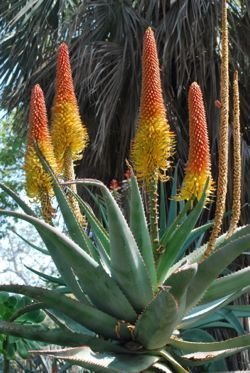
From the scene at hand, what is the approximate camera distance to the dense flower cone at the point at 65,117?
2301 mm

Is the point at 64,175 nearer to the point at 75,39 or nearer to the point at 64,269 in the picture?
the point at 64,269

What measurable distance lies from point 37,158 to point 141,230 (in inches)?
16.3

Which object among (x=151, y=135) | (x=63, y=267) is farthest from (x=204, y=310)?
(x=151, y=135)

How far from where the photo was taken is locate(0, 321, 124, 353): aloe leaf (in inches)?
77.1

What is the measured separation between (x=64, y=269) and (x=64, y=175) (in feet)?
1.34

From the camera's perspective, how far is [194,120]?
2.18 meters

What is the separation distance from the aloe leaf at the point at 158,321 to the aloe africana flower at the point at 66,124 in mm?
542

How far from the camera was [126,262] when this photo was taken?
2.00 meters

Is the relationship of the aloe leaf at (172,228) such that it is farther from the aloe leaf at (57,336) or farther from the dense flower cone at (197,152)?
the aloe leaf at (57,336)

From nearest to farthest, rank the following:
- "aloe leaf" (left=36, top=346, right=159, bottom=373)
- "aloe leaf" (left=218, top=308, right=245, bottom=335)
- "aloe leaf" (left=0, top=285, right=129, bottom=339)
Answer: "aloe leaf" (left=36, top=346, right=159, bottom=373) < "aloe leaf" (left=0, top=285, right=129, bottom=339) < "aloe leaf" (left=218, top=308, right=245, bottom=335)

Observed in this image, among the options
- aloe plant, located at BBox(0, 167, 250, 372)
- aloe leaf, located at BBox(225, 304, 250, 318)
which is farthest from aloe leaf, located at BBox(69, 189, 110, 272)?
aloe leaf, located at BBox(225, 304, 250, 318)

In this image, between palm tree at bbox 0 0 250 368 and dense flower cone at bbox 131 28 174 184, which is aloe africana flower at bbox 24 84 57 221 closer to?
dense flower cone at bbox 131 28 174 184

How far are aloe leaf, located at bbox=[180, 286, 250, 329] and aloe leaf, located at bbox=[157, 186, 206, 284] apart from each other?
141 mm

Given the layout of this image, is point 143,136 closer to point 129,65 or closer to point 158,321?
point 158,321
